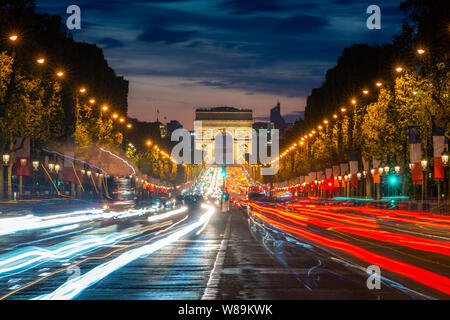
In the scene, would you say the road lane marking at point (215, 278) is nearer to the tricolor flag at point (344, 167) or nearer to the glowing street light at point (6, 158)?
the glowing street light at point (6, 158)

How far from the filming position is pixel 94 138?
242 ft

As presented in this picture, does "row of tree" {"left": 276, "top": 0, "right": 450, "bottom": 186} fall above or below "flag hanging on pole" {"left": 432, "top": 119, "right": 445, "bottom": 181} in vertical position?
above

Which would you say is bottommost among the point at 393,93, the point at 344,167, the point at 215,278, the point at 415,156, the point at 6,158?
the point at 215,278

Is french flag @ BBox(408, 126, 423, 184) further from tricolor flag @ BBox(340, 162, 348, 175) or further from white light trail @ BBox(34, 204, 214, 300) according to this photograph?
tricolor flag @ BBox(340, 162, 348, 175)

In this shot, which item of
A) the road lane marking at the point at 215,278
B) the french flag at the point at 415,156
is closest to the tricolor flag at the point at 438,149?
the french flag at the point at 415,156

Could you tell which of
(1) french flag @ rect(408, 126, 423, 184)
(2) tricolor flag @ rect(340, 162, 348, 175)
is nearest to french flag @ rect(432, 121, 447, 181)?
(1) french flag @ rect(408, 126, 423, 184)

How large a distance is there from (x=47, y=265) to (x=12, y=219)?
50.1 ft

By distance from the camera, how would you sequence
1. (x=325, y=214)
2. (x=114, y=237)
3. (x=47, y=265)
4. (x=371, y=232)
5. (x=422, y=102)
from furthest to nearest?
(x=325, y=214)
(x=422, y=102)
(x=371, y=232)
(x=114, y=237)
(x=47, y=265)

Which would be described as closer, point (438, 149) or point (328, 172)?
point (438, 149)

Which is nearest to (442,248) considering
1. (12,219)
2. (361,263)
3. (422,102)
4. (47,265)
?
(361,263)

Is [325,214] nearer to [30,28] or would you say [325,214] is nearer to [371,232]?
[371,232]

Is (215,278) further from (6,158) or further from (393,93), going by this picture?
(393,93)

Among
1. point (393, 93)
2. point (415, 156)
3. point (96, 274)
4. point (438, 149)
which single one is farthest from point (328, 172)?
point (96, 274)

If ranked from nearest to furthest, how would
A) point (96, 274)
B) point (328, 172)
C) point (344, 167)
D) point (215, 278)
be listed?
1. point (215, 278)
2. point (96, 274)
3. point (344, 167)
4. point (328, 172)
